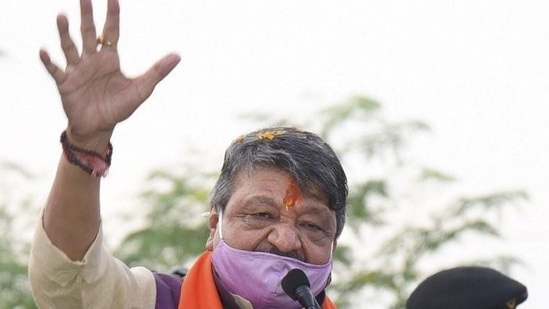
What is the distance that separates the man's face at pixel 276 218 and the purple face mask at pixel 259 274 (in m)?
0.04

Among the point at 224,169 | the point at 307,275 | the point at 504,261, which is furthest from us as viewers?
the point at 504,261

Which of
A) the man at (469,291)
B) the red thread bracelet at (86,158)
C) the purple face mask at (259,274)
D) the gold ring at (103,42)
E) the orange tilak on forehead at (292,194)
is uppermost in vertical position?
the gold ring at (103,42)

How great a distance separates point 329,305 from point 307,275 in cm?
40

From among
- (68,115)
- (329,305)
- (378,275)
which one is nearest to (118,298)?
(68,115)

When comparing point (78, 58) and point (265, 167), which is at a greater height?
point (78, 58)

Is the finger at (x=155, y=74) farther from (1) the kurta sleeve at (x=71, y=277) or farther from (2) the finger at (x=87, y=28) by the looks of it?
(1) the kurta sleeve at (x=71, y=277)

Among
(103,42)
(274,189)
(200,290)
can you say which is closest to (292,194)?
(274,189)

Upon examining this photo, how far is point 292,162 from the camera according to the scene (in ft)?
12.3

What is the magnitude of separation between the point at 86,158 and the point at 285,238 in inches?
30.7

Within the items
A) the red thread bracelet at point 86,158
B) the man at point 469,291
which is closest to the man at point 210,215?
the red thread bracelet at point 86,158

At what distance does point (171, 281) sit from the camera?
3793 mm

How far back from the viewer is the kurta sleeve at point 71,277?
317 cm

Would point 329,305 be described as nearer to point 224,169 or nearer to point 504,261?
point 224,169

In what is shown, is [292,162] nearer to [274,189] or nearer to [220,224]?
[274,189]
